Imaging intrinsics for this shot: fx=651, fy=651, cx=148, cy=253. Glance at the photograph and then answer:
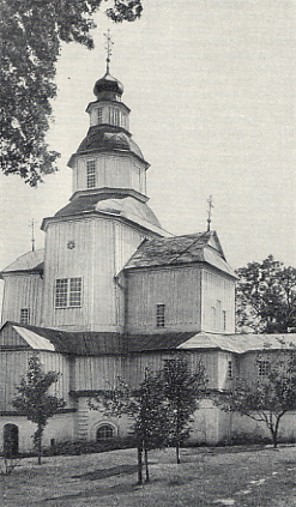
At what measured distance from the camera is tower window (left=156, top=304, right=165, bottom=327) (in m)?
35.5

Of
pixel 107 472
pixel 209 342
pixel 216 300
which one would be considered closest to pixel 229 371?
pixel 209 342

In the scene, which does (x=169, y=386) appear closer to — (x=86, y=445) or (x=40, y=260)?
(x=86, y=445)

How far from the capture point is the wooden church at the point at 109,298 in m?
31.6

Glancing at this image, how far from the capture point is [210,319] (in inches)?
1401

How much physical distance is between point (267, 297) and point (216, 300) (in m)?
19.2

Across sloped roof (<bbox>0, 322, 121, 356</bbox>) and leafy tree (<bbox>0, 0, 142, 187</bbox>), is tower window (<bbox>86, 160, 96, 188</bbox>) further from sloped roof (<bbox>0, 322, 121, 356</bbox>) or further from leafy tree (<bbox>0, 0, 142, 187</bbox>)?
leafy tree (<bbox>0, 0, 142, 187</bbox>)

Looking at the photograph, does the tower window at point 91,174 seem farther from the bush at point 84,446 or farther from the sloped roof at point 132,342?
the bush at point 84,446

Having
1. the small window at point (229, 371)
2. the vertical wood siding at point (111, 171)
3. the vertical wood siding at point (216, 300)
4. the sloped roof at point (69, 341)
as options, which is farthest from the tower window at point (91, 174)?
the small window at point (229, 371)

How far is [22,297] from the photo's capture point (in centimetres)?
3934

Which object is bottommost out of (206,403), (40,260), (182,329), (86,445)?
(86,445)

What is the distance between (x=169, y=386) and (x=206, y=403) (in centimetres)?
706

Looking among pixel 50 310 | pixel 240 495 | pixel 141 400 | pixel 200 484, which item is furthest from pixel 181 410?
pixel 50 310

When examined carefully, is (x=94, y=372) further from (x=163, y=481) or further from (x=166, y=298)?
(x=163, y=481)

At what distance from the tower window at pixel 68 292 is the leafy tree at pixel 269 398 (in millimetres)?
9491
